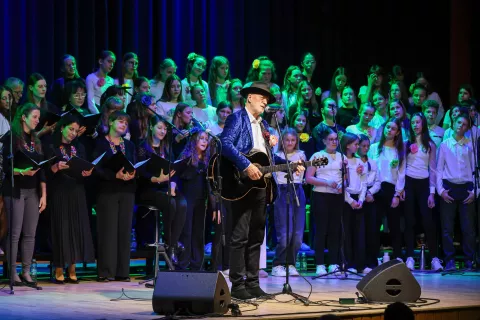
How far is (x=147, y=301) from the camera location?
6332 mm

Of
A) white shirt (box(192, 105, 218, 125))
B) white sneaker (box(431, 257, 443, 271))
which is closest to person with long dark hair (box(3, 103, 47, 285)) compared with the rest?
white shirt (box(192, 105, 218, 125))

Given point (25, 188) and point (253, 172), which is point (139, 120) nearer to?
point (25, 188)

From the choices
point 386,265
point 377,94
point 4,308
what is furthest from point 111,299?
point 377,94

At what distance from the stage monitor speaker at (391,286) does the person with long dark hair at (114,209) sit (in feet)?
8.66

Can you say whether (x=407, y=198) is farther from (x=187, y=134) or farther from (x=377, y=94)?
(x=187, y=134)

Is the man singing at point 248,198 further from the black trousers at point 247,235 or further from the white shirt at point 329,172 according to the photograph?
the white shirt at point 329,172

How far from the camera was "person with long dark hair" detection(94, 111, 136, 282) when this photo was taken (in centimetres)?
795

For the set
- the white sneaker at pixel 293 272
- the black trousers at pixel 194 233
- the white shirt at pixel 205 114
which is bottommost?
the white sneaker at pixel 293 272

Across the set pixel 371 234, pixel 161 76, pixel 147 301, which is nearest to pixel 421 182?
pixel 371 234

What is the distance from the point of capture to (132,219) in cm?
838

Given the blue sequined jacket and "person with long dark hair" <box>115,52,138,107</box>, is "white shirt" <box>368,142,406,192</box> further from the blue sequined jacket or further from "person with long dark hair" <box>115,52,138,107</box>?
the blue sequined jacket

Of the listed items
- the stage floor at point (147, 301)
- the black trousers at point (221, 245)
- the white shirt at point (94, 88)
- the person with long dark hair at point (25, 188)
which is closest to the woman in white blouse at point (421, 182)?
the stage floor at point (147, 301)

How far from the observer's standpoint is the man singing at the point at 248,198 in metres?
6.11

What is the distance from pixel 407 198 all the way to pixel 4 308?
515 centimetres
